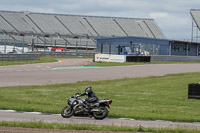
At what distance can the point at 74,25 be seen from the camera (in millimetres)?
105812

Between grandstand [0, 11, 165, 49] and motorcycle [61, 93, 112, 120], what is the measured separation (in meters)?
73.5

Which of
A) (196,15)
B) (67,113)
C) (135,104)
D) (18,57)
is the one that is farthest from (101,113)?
(196,15)

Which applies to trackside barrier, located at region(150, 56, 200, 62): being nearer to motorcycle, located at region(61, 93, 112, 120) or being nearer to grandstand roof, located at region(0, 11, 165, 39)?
grandstand roof, located at region(0, 11, 165, 39)

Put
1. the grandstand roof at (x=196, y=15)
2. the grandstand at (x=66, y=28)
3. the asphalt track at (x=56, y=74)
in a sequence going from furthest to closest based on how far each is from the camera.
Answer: the grandstand at (x=66, y=28) < the grandstand roof at (x=196, y=15) < the asphalt track at (x=56, y=74)

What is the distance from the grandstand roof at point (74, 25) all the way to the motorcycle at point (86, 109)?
259ft

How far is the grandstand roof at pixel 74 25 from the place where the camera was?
96.2 metres

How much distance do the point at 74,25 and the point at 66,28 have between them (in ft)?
11.2

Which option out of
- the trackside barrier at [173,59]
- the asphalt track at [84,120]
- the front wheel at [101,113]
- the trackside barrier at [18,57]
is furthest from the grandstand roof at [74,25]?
the front wheel at [101,113]

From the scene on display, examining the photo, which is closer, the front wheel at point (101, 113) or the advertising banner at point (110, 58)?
the front wheel at point (101, 113)

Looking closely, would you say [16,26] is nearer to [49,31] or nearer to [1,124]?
[49,31]

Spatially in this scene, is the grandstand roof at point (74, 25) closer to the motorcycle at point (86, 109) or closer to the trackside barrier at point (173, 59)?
the trackside barrier at point (173, 59)

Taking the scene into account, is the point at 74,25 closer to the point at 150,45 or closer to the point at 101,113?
the point at 150,45

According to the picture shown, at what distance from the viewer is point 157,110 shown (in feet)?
48.3

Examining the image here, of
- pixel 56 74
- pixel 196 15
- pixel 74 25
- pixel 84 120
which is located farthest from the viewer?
pixel 74 25
